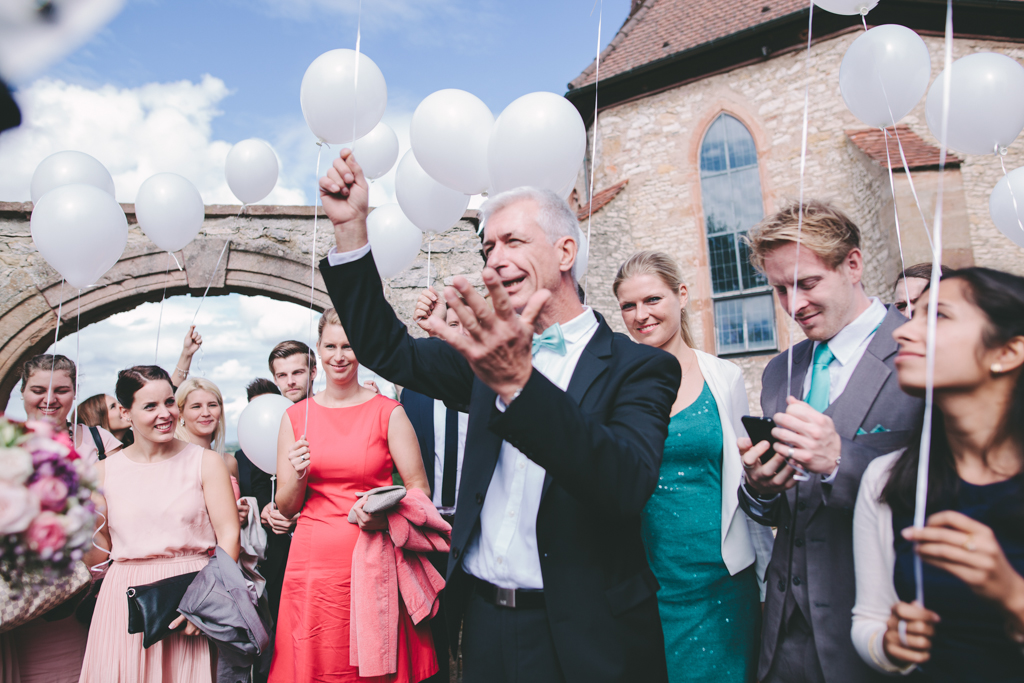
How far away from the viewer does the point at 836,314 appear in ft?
6.17

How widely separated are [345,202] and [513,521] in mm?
981

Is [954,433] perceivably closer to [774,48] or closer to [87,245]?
[87,245]

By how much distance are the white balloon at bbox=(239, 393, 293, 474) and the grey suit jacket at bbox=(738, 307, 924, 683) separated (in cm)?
291

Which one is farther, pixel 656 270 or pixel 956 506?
pixel 656 270

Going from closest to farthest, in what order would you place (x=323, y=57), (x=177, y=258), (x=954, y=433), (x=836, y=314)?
(x=954, y=433), (x=836, y=314), (x=323, y=57), (x=177, y=258)

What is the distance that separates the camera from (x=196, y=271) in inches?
254

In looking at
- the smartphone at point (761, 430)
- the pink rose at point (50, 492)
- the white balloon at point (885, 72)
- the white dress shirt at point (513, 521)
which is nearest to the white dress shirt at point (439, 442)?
the white dress shirt at point (513, 521)

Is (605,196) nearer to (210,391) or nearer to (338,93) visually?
(338,93)

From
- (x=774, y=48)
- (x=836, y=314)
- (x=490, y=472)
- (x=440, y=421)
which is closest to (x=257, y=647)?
(x=440, y=421)

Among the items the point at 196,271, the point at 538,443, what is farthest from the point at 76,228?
the point at 538,443

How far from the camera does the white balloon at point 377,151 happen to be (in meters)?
4.93

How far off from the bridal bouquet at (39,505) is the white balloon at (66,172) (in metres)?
3.80

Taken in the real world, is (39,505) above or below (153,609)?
above

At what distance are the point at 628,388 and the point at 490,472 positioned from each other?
1.41 ft
